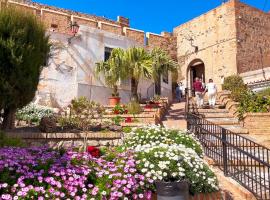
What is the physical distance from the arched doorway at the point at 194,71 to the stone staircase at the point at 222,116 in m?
12.4

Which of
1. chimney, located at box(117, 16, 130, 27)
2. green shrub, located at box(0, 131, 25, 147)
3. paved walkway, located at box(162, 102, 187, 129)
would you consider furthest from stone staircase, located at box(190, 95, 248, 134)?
chimney, located at box(117, 16, 130, 27)

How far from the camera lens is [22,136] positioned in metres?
8.26

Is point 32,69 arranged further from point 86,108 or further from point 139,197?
point 139,197

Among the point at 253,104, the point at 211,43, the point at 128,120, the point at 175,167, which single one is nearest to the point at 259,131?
the point at 253,104

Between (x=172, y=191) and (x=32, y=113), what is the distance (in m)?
10.2

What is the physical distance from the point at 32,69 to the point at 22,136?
71.5 inches

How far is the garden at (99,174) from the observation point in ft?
Result: 15.1

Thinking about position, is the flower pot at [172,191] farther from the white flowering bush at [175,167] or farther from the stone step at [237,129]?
the stone step at [237,129]

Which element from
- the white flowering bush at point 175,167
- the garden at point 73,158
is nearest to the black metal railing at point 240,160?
the garden at point 73,158

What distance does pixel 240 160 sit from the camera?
7176mm

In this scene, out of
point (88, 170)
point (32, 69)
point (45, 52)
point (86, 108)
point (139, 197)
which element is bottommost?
point (139, 197)

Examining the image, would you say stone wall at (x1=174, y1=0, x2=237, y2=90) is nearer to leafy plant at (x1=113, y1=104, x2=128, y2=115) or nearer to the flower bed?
leafy plant at (x1=113, y1=104, x2=128, y2=115)

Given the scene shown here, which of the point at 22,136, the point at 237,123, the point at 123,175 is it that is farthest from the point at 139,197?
the point at 237,123

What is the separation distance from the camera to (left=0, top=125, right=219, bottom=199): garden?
461cm
